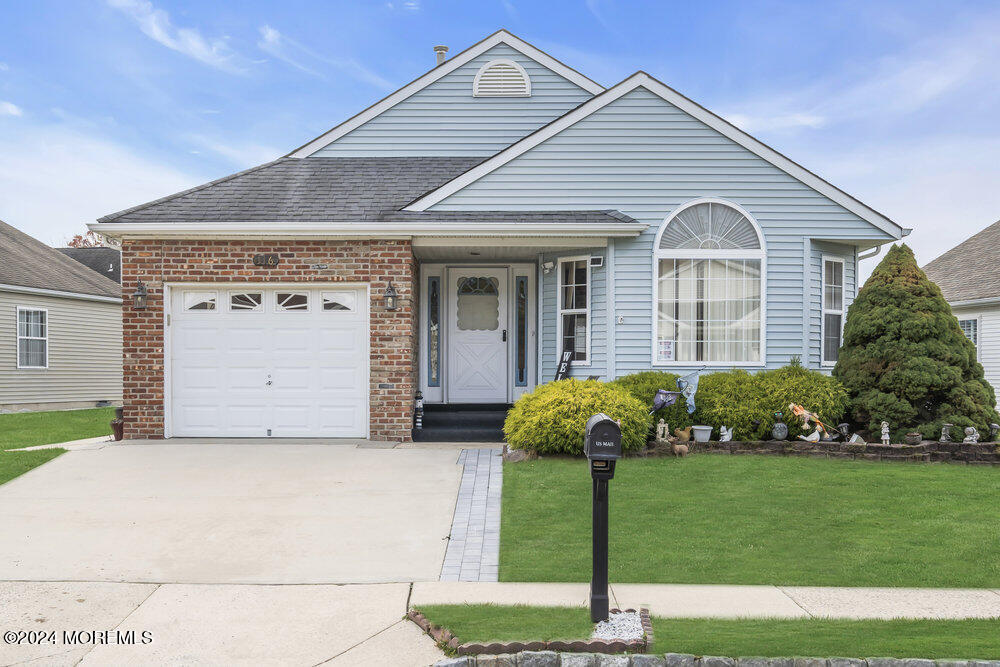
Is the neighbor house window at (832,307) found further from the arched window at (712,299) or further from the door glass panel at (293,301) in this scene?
the door glass panel at (293,301)

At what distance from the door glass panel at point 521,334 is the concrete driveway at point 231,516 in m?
3.09

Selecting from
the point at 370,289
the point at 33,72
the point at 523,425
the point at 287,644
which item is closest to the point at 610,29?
the point at 370,289

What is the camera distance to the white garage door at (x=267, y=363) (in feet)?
35.7

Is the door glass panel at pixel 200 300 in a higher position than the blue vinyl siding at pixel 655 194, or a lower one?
lower

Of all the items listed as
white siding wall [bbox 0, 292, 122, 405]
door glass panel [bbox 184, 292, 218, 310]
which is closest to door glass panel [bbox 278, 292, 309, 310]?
door glass panel [bbox 184, 292, 218, 310]

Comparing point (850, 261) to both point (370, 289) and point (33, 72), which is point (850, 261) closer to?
point (370, 289)

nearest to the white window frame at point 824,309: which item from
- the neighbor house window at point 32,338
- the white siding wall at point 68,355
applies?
the white siding wall at point 68,355

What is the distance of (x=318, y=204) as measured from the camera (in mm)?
11133

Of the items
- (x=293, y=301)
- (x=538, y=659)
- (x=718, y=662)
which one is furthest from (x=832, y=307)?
(x=538, y=659)

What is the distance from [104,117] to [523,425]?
63.6 feet

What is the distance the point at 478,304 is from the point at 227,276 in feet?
13.6

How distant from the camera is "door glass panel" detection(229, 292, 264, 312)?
1093 centimetres

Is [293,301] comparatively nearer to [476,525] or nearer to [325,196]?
[325,196]

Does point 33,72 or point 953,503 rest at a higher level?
point 33,72
